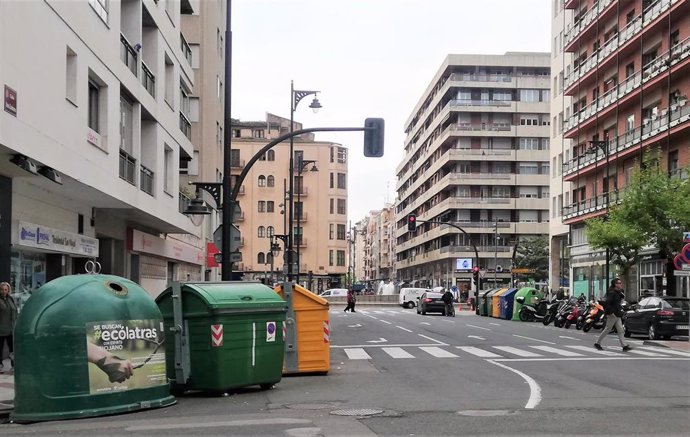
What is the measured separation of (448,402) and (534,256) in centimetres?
7760

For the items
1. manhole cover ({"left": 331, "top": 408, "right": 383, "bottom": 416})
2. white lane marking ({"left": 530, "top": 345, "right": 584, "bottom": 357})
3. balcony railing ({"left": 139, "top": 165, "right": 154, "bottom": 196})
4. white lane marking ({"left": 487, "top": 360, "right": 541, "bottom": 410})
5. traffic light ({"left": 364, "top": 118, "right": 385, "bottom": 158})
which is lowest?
white lane marking ({"left": 530, "top": 345, "right": 584, "bottom": 357})

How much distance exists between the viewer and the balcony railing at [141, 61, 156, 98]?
24203mm

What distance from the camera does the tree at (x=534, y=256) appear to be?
3381 inches

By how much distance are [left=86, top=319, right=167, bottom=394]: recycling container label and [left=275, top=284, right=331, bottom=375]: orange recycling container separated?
169 inches

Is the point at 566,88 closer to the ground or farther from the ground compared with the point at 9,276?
farther from the ground

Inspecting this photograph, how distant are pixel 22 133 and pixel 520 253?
7833cm

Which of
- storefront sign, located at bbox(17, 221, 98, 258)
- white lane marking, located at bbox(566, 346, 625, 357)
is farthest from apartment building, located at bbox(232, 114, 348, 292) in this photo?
storefront sign, located at bbox(17, 221, 98, 258)

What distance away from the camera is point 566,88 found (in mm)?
57000

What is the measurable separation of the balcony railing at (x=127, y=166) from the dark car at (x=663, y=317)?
1674cm

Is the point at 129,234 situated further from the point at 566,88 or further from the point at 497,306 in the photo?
the point at 566,88

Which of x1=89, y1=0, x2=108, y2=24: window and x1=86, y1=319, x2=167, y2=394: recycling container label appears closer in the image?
x1=86, y1=319, x2=167, y2=394: recycling container label

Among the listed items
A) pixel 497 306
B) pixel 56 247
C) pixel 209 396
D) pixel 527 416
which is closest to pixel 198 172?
pixel 497 306

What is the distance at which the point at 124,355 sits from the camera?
973 cm

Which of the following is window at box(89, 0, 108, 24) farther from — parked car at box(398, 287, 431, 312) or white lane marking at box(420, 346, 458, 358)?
parked car at box(398, 287, 431, 312)
